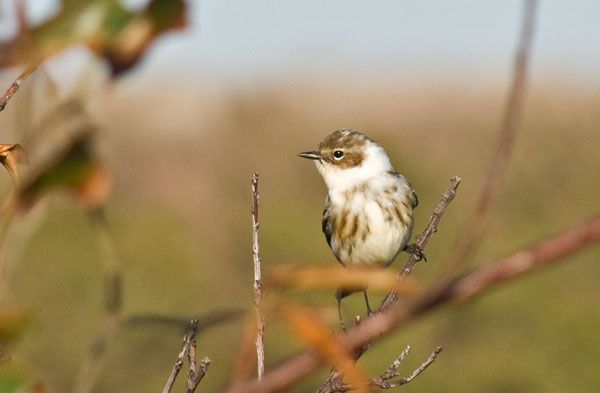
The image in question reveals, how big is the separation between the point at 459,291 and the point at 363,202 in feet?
14.4

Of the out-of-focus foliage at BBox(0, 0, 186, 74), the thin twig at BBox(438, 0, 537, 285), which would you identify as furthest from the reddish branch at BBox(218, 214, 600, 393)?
the out-of-focus foliage at BBox(0, 0, 186, 74)

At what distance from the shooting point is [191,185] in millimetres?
24406

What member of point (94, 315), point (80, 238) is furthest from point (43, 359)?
point (80, 238)

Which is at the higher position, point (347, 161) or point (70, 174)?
point (70, 174)

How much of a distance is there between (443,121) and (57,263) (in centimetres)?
1427

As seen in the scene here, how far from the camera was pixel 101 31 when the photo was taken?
2.21 feet

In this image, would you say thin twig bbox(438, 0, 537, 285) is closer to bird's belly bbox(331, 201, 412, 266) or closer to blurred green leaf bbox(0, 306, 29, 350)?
blurred green leaf bbox(0, 306, 29, 350)

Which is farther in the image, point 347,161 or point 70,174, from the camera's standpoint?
point 347,161

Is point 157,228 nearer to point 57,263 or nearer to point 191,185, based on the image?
point 57,263

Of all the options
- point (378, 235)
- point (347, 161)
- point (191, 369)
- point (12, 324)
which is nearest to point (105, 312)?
point (12, 324)

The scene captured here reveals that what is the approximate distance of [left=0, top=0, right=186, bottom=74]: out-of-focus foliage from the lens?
655mm

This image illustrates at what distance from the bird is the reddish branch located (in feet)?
13.7

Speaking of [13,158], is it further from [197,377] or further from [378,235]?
[378,235]

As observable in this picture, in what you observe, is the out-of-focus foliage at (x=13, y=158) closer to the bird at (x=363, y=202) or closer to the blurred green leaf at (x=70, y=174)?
the blurred green leaf at (x=70, y=174)
